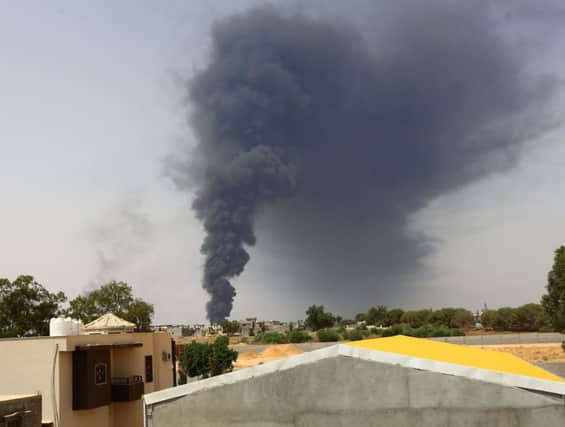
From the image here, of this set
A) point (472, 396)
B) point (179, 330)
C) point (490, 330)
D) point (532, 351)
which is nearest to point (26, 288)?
point (472, 396)

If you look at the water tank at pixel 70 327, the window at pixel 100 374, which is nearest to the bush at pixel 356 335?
the window at pixel 100 374

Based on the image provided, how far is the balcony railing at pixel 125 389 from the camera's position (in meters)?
31.9

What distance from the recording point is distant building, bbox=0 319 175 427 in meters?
28.1

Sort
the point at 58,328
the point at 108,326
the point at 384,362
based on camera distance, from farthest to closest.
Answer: the point at 108,326 < the point at 58,328 < the point at 384,362

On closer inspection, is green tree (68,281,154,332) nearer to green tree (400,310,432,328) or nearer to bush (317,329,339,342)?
bush (317,329,339,342)

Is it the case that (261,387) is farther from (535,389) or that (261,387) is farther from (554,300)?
(554,300)

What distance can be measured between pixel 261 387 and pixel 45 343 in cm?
2089

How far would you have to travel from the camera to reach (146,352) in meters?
36.4

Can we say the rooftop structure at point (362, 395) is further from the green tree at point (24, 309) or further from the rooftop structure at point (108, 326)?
the green tree at point (24, 309)

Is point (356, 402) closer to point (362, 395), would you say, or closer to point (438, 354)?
point (362, 395)

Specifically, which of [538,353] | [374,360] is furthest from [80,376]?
[538,353]

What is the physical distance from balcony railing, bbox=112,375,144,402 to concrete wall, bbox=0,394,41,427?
7.05 m

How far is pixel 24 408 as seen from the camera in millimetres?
24062

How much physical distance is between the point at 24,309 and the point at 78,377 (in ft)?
89.4
